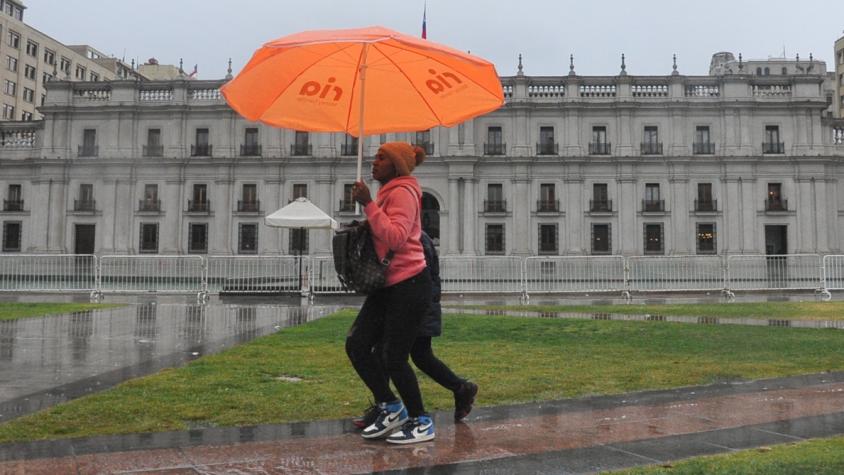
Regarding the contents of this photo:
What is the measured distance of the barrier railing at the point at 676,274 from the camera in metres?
18.6

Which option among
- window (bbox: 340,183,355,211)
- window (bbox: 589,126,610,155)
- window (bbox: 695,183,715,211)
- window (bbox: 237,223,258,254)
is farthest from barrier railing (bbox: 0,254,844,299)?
window (bbox: 589,126,610,155)

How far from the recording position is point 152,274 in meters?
18.6

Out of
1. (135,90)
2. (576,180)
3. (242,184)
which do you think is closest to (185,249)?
(242,184)

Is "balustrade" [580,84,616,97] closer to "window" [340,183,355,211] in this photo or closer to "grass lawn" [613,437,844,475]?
"window" [340,183,355,211]

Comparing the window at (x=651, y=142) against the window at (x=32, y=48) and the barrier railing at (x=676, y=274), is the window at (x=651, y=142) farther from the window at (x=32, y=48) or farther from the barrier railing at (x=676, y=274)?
the window at (x=32, y=48)

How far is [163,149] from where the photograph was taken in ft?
136

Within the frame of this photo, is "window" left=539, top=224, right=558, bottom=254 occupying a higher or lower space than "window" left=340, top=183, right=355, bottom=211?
lower

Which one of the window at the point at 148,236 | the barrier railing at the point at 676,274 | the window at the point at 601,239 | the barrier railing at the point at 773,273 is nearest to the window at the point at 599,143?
the window at the point at 601,239

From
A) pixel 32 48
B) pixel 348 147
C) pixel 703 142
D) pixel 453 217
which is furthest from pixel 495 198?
pixel 32 48

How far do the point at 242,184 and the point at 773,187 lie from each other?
32.9 m

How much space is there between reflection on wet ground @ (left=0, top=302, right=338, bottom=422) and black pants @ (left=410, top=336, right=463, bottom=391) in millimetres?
2643

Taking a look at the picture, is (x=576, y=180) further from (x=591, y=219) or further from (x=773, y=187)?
(x=773, y=187)

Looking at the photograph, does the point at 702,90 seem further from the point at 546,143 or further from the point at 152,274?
the point at 152,274

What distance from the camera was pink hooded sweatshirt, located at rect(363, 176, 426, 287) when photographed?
3479 millimetres
